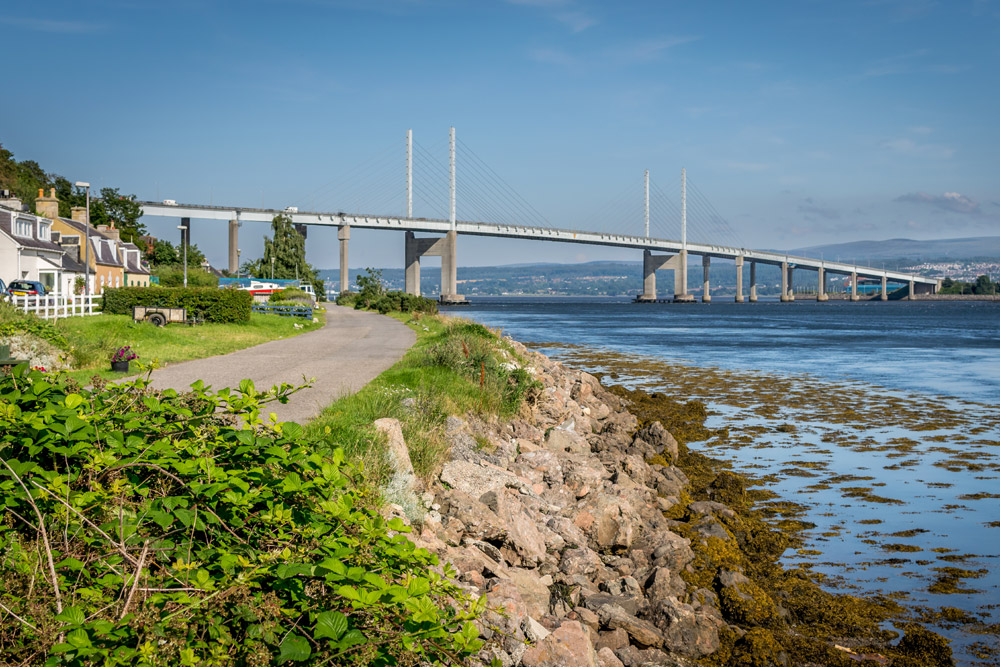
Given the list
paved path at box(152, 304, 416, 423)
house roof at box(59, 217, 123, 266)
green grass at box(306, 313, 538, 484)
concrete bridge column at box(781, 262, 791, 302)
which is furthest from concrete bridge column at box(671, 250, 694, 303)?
green grass at box(306, 313, 538, 484)

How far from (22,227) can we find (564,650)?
49.3 m

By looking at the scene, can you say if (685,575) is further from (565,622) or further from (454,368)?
(454,368)

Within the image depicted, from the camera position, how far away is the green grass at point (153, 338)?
1738 cm

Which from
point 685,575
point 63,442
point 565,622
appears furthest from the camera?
point 685,575

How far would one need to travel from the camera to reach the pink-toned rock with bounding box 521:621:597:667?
6.04 meters

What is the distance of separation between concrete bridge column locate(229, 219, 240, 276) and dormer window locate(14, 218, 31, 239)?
53686 millimetres

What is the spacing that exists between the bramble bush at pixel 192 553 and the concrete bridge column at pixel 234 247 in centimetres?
10081

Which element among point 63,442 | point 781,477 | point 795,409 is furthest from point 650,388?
point 63,442

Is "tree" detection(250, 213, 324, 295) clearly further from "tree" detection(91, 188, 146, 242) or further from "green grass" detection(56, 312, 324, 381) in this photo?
"green grass" detection(56, 312, 324, 381)

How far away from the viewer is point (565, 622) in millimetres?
6766

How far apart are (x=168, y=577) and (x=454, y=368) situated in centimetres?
1340

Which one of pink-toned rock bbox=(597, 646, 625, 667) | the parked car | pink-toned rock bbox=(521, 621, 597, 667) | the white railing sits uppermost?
the parked car

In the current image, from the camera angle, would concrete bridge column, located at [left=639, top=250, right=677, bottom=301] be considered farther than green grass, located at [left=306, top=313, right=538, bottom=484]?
Yes

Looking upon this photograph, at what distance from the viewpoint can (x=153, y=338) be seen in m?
24.5
